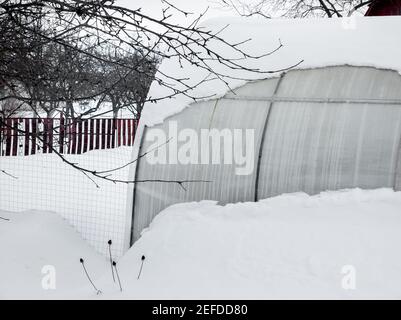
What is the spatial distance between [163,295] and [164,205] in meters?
1.98

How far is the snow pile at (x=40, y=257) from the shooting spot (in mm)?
5640

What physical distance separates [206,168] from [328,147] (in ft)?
5.42

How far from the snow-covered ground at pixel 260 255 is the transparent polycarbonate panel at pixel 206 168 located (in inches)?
9.8

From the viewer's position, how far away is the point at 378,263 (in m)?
4.62

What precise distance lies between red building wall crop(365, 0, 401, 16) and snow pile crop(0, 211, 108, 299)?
30.2ft

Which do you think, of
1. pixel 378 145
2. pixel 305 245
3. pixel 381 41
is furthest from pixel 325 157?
pixel 381 41

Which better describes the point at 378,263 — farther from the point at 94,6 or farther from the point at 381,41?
the point at 94,6

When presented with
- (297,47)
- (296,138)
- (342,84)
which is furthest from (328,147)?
(297,47)

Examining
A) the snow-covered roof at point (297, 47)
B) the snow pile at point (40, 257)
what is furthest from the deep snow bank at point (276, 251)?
the snow-covered roof at point (297, 47)

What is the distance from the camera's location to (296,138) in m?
6.03

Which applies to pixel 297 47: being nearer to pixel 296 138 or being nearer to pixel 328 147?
pixel 296 138

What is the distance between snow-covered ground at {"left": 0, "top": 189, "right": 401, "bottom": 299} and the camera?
15.0ft

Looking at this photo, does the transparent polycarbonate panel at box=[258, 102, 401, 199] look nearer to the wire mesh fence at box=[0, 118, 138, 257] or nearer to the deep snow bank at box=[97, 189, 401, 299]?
the deep snow bank at box=[97, 189, 401, 299]

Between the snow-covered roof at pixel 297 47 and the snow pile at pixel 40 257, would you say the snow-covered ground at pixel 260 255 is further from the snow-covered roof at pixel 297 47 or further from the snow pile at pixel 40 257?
the snow-covered roof at pixel 297 47
